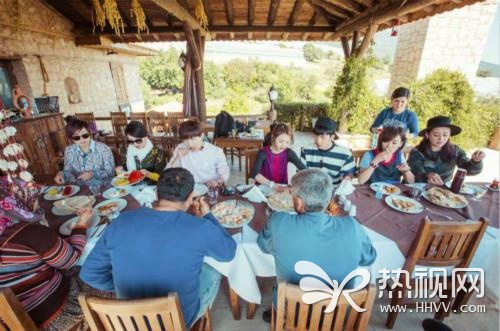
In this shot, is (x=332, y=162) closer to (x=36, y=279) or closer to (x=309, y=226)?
(x=309, y=226)

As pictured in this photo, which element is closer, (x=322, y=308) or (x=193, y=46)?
(x=322, y=308)

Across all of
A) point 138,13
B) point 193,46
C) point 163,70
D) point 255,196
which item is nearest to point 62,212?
point 255,196

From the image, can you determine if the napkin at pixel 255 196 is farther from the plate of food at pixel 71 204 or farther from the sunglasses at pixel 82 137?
the sunglasses at pixel 82 137

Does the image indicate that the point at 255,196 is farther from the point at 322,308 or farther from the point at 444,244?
the point at 444,244

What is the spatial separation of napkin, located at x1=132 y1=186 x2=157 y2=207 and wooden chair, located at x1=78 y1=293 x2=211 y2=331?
3.20 feet

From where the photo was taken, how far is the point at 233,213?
1.85 metres

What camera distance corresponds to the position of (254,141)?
459 cm

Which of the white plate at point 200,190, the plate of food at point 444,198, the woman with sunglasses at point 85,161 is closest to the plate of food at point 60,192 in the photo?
the woman with sunglasses at point 85,161

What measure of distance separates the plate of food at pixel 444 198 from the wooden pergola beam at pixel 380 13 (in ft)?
10.1

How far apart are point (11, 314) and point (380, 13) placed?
20.6 feet

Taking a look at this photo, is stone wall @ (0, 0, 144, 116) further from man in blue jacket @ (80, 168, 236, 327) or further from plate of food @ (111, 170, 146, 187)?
man in blue jacket @ (80, 168, 236, 327)

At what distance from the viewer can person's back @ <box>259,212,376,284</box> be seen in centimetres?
119

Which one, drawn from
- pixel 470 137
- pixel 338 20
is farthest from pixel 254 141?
pixel 470 137

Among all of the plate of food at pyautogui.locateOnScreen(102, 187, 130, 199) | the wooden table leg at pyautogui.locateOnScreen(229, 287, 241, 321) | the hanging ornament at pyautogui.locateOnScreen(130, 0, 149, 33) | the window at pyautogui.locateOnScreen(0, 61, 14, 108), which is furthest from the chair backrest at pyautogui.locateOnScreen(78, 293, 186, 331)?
the window at pyautogui.locateOnScreen(0, 61, 14, 108)
